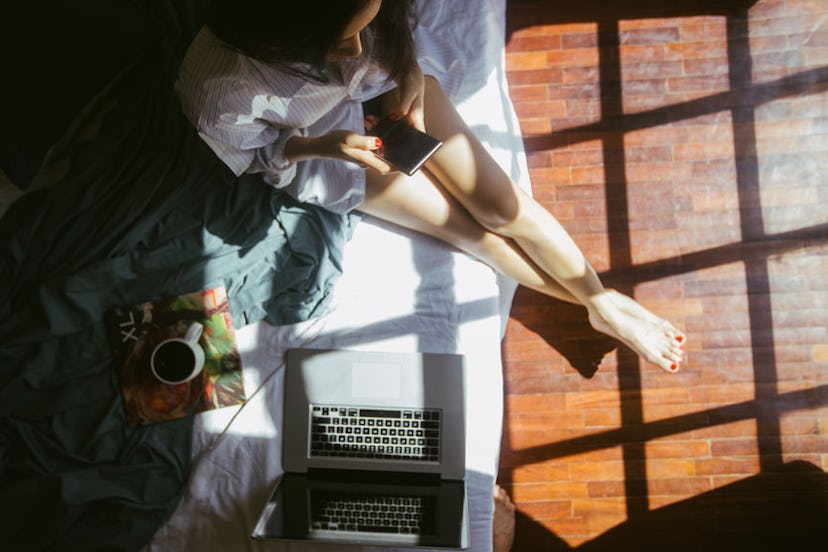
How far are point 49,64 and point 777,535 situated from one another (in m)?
2.06

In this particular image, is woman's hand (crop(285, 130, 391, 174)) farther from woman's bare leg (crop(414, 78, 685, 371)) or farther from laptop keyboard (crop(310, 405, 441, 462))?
laptop keyboard (crop(310, 405, 441, 462))

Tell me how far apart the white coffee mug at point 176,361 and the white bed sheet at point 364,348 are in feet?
0.37

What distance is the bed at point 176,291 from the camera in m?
1.23

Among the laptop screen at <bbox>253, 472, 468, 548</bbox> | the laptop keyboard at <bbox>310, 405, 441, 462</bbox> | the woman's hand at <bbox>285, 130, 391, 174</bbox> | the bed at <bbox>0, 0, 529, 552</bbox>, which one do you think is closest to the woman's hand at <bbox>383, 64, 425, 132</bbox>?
the woman's hand at <bbox>285, 130, 391, 174</bbox>

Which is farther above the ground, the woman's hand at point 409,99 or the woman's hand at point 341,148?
the woman's hand at point 409,99

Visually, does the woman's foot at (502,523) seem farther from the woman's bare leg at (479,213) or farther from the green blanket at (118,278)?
the green blanket at (118,278)

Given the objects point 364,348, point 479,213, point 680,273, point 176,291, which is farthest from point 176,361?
point 680,273

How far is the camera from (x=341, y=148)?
1.13 metres

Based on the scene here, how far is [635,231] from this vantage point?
1700 millimetres

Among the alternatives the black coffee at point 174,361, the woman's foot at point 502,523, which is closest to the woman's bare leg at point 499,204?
the woman's foot at point 502,523

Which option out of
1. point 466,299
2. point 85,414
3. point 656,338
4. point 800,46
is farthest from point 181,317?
point 800,46

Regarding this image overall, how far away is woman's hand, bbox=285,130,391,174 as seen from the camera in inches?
44.7

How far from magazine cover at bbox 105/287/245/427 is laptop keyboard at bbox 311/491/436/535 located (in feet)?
0.98

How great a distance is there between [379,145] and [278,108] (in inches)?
7.8
